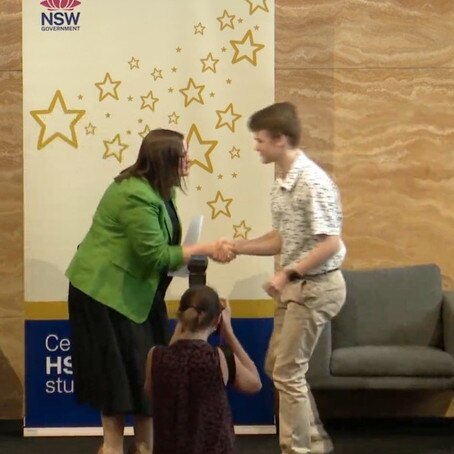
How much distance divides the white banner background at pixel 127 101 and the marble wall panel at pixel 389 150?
1.80 feet

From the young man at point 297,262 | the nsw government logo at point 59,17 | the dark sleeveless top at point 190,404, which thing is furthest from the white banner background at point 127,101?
the dark sleeveless top at point 190,404

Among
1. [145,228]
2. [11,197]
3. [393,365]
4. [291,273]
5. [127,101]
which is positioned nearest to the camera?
[145,228]

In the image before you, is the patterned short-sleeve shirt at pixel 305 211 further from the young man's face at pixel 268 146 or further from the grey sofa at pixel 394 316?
the grey sofa at pixel 394 316

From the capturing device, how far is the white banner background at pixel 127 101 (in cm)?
428

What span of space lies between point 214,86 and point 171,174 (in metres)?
1.08

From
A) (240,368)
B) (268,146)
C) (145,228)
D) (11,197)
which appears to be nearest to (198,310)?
(240,368)

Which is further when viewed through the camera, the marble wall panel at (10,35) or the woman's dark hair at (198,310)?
the marble wall panel at (10,35)

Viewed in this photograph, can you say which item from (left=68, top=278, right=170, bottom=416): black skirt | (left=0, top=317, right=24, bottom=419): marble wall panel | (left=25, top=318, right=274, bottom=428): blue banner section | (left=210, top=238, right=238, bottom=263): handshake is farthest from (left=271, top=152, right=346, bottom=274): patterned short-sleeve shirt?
(left=0, top=317, right=24, bottom=419): marble wall panel

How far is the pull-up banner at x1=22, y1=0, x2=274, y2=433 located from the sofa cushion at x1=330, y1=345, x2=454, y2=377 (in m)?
0.55

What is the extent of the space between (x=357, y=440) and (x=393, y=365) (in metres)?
0.47

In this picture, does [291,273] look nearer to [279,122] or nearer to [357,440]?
[279,122]

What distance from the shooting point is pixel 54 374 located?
4367mm

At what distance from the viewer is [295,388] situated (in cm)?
352

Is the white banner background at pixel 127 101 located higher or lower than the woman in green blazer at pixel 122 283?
higher
